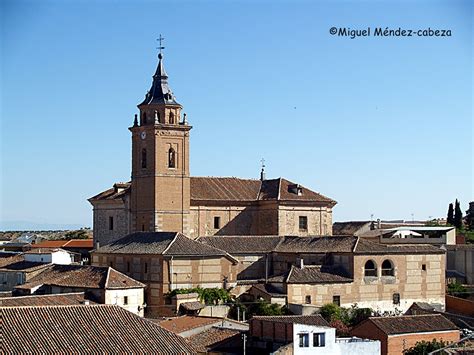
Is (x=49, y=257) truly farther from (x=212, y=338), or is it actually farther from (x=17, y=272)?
(x=212, y=338)

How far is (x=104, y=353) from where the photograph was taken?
66.6 ft

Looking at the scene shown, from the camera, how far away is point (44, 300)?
3133 centimetres

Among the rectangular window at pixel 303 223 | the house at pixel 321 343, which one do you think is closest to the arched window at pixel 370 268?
the rectangular window at pixel 303 223

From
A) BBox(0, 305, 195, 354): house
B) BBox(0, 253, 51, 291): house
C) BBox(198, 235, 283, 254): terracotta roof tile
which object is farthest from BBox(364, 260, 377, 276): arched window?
BBox(0, 305, 195, 354): house

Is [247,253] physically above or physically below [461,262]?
above

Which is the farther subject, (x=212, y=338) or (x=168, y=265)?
(x=168, y=265)

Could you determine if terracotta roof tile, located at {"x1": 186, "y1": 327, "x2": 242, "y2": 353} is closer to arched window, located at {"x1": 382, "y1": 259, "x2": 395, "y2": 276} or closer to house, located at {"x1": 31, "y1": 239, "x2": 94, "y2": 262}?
arched window, located at {"x1": 382, "y1": 259, "x2": 395, "y2": 276}

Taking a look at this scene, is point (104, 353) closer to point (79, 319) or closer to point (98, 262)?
point (79, 319)

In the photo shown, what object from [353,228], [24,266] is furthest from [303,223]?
[24,266]

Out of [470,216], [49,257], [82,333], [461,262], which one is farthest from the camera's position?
[470,216]

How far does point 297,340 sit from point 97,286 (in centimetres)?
1090

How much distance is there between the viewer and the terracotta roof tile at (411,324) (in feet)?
99.9

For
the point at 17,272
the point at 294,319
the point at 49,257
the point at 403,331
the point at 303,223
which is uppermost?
the point at 303,223

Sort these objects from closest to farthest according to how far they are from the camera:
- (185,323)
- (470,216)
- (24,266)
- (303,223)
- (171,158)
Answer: (185,323)
(24,266)
(171,158)
(303,223)
(470,216)
